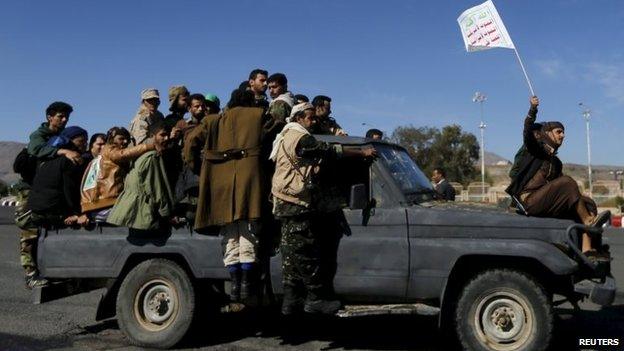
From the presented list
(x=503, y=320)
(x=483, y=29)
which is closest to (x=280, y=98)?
(x=503, y=320)

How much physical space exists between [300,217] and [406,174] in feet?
3.90

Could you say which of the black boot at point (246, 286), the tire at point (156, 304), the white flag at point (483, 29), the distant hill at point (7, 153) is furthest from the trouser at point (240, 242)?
the distant hill at point (7, 153)

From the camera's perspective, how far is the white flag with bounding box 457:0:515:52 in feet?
25.5

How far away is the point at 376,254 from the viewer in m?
5.25

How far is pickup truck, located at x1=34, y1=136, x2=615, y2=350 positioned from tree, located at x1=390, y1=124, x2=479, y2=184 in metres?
65.2

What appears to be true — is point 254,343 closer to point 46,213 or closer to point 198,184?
point 198,184

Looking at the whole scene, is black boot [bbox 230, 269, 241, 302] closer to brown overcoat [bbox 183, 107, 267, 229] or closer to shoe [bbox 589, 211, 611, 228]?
brown overcoat [bbox 183, 107, 267, 229]

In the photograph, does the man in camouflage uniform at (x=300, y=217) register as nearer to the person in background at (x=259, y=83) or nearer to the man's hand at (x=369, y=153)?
the man's hand at (x=369, y=153)

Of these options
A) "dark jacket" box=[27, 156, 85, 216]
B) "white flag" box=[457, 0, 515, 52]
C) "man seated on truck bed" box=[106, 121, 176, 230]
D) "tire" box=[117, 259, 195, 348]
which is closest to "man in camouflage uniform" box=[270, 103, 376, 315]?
"tire" box=[117, 259, 195, 348]

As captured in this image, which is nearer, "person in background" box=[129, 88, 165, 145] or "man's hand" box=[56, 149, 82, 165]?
"man's hand" box=[56, 149, 82, 165]

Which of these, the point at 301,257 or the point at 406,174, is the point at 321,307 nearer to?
the point at 301,257

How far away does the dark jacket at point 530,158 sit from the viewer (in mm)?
6164

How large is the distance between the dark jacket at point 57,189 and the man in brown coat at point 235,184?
1.51m

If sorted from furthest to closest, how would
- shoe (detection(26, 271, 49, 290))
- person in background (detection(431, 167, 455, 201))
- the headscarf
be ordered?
person in background (detection(431, 167, 455, 201)), the headscarf, shoe (detection(26, 271, 49, 290))
